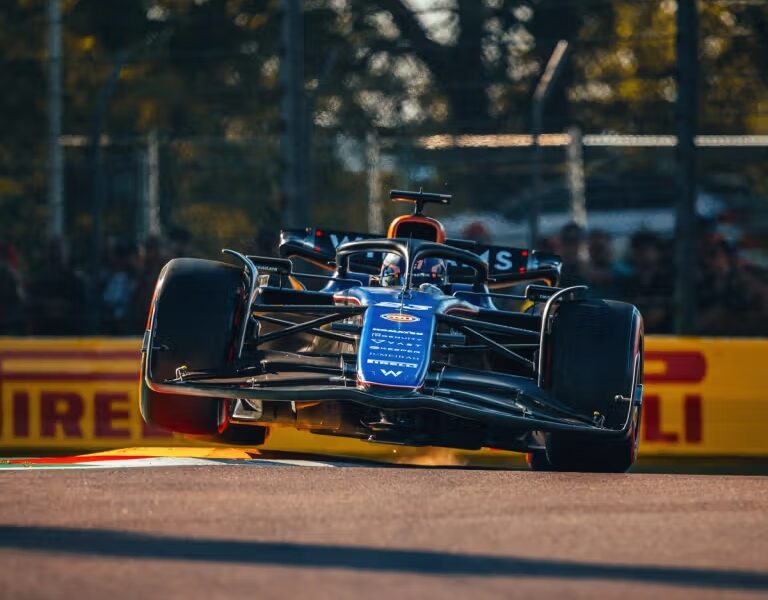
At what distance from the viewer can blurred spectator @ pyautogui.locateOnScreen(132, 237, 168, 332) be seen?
13.3 meters

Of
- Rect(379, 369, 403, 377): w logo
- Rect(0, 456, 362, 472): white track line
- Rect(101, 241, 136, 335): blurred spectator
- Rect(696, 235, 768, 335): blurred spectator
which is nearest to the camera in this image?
Rect(379, 369, 403, 377): w logo

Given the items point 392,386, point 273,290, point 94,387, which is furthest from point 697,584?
point 94,387

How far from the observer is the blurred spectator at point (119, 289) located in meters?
13.2

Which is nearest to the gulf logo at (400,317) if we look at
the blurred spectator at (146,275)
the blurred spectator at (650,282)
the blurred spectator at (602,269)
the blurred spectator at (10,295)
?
the blurred spectator at (650,282)

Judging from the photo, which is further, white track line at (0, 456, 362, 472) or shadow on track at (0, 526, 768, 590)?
white track line at (0, 456, 362, 472)

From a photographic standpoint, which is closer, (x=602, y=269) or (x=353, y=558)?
(x=353, y=558)

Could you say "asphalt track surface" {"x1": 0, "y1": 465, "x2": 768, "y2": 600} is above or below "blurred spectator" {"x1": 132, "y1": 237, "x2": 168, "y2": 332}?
below

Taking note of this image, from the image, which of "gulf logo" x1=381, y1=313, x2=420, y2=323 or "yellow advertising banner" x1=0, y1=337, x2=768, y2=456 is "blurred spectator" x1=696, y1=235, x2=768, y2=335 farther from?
"gulf logo" x1=381, y1=313, x2=420, y2=323

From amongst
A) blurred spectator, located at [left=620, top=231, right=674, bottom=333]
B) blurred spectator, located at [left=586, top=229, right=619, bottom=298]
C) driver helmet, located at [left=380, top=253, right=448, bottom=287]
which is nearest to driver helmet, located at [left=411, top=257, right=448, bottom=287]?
driver helmet, located at [left=380, top=253, right=448, bottom=287]

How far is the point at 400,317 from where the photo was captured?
308 inches

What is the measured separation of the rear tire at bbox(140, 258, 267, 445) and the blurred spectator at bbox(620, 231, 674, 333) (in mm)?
4945

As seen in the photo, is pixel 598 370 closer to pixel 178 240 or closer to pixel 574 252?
pixel 574 252

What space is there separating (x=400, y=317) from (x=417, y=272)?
3.88 feet

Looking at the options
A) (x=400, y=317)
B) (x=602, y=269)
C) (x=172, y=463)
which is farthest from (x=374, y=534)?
(x=602, y=269)
